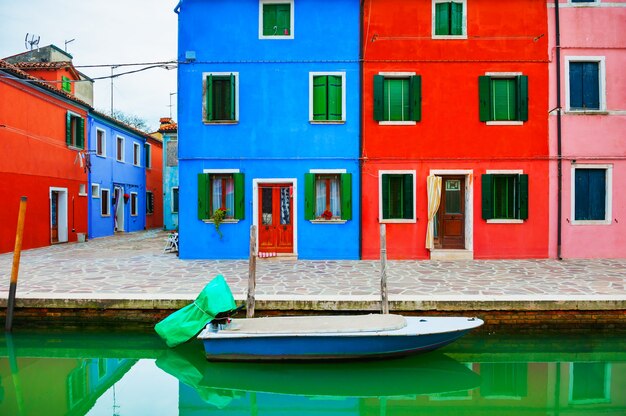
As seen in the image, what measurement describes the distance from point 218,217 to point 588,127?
1020cm

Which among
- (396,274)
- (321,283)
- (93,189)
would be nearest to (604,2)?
(396,274)

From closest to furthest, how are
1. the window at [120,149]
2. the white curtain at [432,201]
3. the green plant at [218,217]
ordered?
1. the white curtain at [432,201]
2. the green plant at [218,217]
3. the window at [120,149]

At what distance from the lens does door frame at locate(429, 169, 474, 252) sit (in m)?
12.9

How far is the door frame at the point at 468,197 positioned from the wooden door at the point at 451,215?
28cm

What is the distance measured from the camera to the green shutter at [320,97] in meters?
13.0

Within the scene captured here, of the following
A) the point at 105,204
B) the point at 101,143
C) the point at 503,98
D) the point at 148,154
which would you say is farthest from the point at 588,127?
the point at 148,154

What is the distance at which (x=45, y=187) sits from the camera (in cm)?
1669

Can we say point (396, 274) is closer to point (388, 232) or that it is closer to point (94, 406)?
point (388, 232)

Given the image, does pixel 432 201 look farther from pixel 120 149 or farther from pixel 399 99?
pixel 120 149

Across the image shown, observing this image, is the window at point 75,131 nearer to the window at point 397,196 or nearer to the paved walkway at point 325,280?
the paved walkway at point 325,280

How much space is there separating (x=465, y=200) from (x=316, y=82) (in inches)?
204

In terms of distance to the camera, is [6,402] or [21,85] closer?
[6,402]

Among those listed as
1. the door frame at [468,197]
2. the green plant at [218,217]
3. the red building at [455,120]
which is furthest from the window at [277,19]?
the door frame at [468,197]

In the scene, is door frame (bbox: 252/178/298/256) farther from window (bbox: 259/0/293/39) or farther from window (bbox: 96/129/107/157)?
window (bbox: 96/129/107/157)
